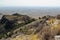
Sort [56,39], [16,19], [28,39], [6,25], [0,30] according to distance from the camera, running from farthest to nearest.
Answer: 1. [16,19]
2. [6,25]
3. [0,30]
4. [28,39]
5. [56,39]

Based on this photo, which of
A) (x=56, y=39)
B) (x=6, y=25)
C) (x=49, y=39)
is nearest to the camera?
(x=56, y=39)

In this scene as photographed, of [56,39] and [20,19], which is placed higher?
[56,39]

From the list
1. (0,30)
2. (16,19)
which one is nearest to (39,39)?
(0,30)

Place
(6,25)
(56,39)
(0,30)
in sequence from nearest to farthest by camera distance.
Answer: (56,39) < (0,30) < (6,25)

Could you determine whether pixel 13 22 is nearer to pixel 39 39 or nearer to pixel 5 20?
pixel 5 20

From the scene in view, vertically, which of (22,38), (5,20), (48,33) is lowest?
(5,20)

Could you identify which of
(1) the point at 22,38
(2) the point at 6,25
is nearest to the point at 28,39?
(1) the point at 22,38

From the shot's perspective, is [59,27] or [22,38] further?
[22,38]

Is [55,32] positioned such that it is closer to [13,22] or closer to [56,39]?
[56,39]

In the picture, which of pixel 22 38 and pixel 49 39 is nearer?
pixel 49 39
